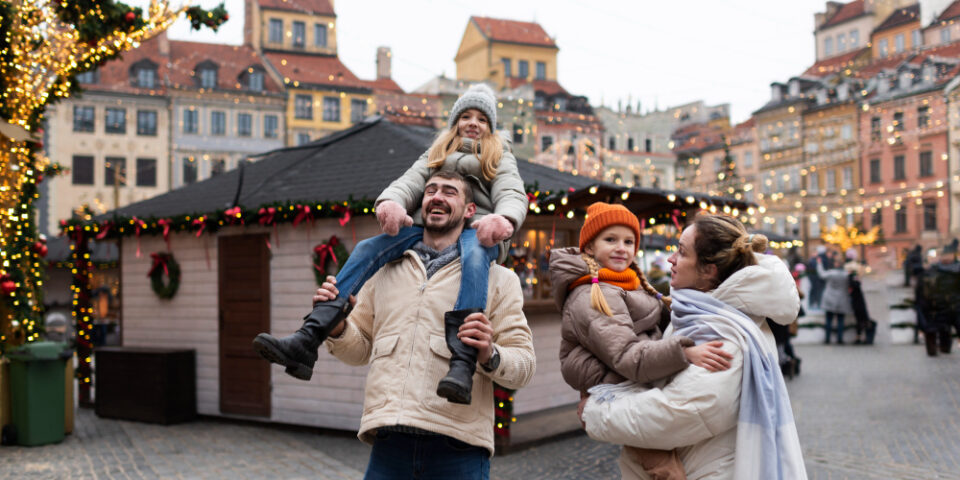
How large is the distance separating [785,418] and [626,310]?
667mm

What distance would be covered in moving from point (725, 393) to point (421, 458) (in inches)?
42.1

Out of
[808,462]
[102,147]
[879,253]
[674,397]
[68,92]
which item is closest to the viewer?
[674,397]

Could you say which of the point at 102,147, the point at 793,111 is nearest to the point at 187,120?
the point at 102,147

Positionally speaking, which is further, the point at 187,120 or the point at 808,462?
the point at 187,120

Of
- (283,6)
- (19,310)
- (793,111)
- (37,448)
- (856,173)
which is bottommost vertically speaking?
(37,448)

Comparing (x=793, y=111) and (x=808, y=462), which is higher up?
(x=793, y=111)

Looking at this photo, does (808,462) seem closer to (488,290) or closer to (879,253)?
(488,290)

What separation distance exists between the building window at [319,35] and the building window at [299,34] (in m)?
0.67

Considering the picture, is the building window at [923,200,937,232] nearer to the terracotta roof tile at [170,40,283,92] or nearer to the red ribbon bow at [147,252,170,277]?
the terracotta roof tile at [170,40,283,92]

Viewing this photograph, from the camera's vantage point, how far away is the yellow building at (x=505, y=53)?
172 feet

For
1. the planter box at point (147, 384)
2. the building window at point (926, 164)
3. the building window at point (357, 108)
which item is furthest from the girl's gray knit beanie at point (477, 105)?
the building window at point (926, 164)

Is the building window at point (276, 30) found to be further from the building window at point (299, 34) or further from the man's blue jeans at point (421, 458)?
the man's blue jeans at point (421, 458)

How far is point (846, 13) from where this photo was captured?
55000mm

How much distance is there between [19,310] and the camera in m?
8.45
